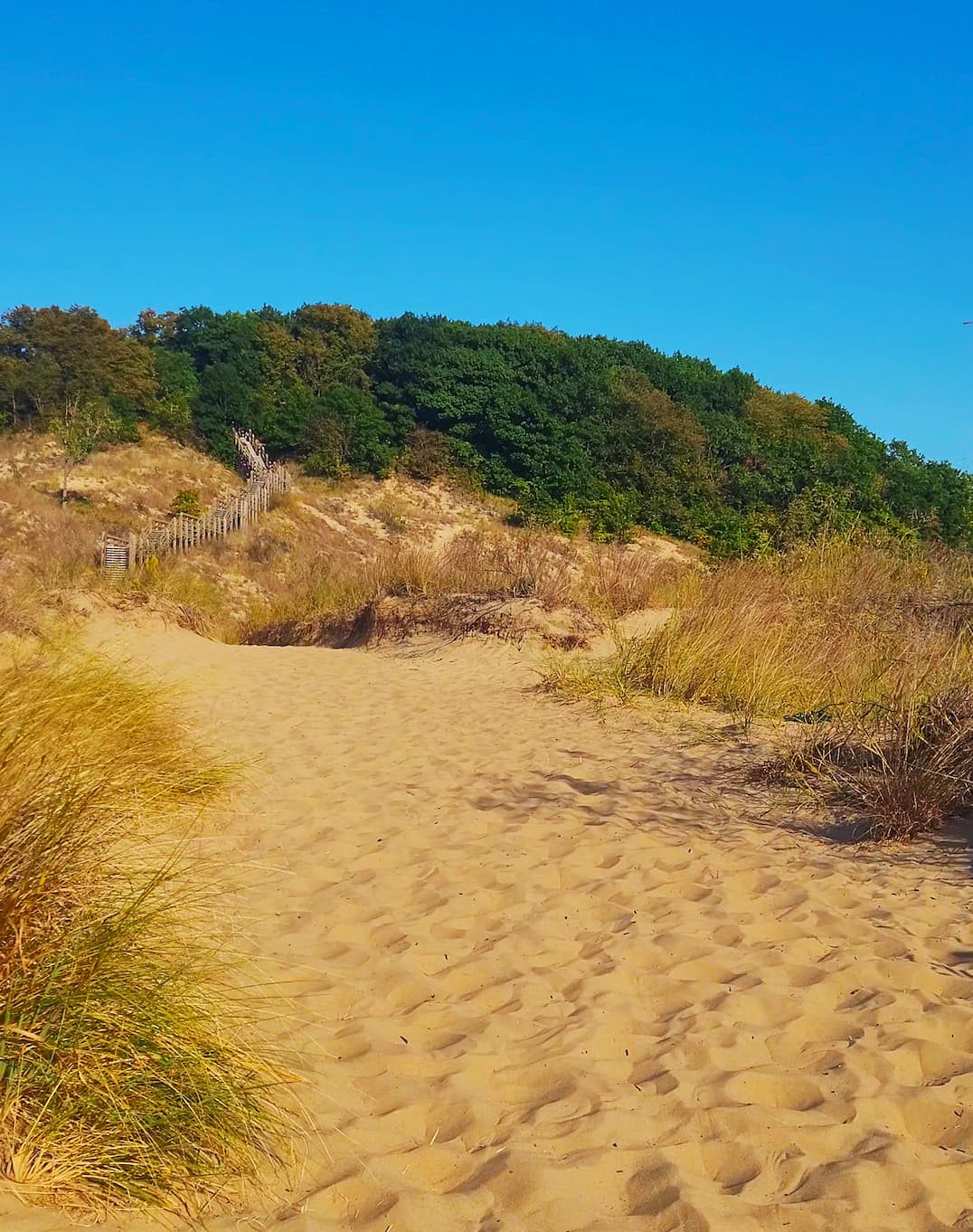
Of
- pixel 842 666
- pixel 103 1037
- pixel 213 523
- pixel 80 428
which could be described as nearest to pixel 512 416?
pixel 213 523

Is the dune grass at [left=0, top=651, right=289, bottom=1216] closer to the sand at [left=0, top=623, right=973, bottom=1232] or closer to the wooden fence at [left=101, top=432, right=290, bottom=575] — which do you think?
the sand at [left=0, top=623, right=973, bottom=1232]

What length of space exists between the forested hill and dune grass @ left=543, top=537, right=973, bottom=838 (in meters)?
13.0

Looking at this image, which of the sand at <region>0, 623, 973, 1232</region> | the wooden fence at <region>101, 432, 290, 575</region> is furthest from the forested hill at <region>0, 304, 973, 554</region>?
the sand at <region>0, 623, 973, 1232</region>

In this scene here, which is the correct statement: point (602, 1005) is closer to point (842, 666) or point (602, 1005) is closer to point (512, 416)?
point (842, 666)

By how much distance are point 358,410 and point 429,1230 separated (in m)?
29.9

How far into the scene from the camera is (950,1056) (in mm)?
2936

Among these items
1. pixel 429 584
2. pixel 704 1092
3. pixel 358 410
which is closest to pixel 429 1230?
pixel 704 1092

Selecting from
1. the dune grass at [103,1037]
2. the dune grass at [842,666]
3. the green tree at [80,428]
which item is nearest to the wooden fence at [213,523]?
the green tree at [80,428]

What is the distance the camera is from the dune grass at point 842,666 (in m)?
5.08

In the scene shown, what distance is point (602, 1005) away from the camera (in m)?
3.37

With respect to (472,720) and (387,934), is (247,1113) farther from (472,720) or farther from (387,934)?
(472,720)

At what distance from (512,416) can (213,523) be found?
11.4 meters

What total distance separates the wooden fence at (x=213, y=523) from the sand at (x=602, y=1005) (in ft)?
41.7

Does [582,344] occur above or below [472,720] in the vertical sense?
above
